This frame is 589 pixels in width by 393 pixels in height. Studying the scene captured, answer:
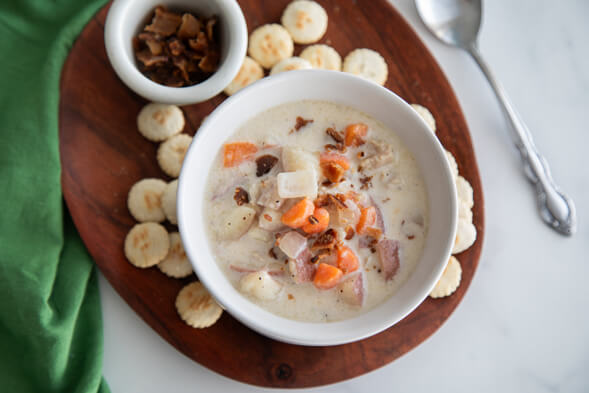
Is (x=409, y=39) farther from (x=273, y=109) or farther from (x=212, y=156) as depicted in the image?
(x=212, y=156)

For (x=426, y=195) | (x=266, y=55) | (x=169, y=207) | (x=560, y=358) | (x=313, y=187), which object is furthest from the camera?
(x=560, y=358)

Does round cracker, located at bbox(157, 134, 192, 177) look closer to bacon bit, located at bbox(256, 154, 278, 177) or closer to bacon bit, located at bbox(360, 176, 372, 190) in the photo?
bacon bit, located at bbox(256, 154, 278, 177)

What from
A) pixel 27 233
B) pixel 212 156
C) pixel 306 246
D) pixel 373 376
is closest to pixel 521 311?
pixel 373 376

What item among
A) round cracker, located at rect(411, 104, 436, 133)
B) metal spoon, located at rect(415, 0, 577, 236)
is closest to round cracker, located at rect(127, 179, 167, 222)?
round cracker, located at rect(411, 104, 436, 133)

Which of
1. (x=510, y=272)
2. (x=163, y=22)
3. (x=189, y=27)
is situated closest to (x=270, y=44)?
(x=189, y=27)

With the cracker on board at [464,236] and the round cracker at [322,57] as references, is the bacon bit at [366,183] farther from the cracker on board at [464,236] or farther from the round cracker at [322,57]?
the round cracker at [322,57]

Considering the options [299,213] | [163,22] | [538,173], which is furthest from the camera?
[538,173]

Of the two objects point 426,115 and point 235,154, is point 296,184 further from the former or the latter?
point 426,115
